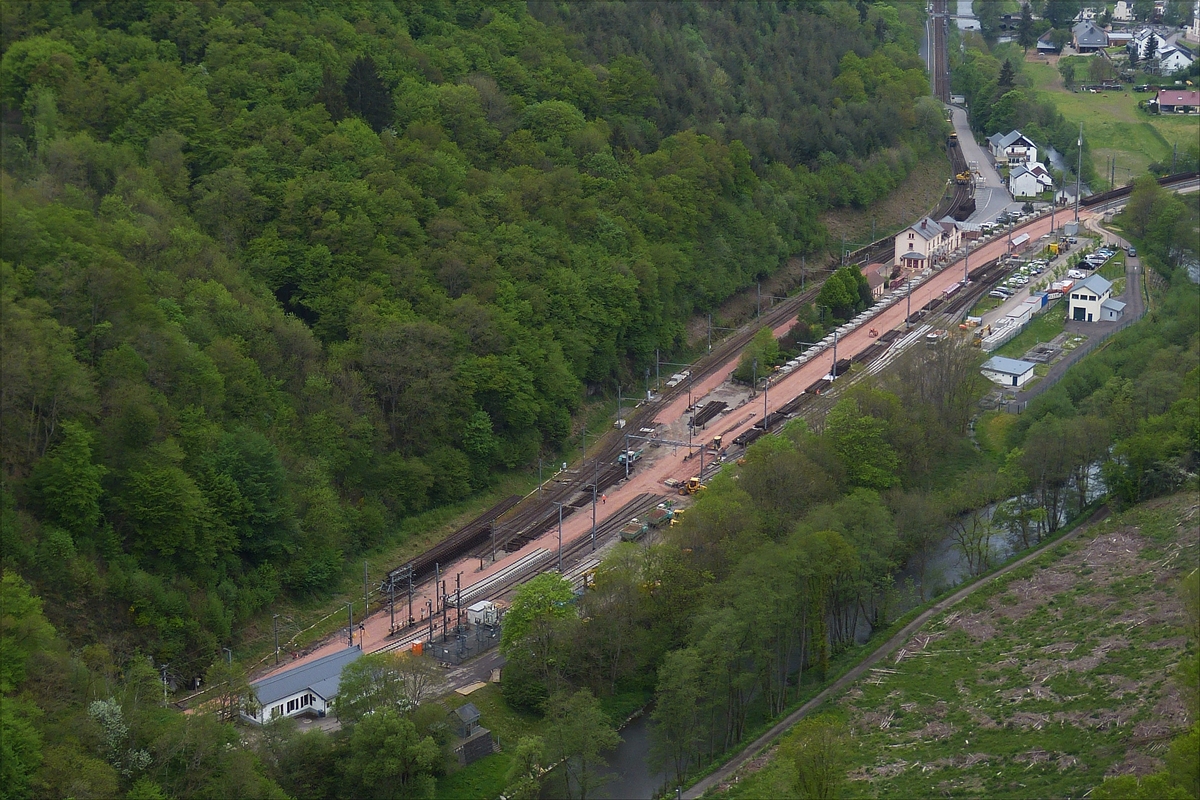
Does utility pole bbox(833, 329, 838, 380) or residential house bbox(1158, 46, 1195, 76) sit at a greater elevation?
residential house bbox(1158, 46, 1195, 76)

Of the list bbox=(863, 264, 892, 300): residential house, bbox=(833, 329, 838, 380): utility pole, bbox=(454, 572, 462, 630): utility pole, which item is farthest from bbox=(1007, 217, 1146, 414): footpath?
bbox=(454, 572, 462, 630): utility pole

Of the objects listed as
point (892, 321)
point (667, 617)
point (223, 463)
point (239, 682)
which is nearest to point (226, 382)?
point (223, 463)

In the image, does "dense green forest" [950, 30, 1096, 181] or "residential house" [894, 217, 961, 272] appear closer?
"residential house" [894, 217, 961, 272]

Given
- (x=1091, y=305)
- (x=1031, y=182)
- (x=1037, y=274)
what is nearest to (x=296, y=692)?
(x=1091, y=305)

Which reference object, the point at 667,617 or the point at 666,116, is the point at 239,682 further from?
Result: the point at 666,116

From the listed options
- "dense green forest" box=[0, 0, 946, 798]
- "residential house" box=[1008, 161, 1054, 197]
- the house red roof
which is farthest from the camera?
the house red roof

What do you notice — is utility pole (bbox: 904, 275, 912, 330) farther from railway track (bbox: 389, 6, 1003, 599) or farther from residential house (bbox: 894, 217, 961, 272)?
railway track (bbox: 389, 6, 1003, 599)
